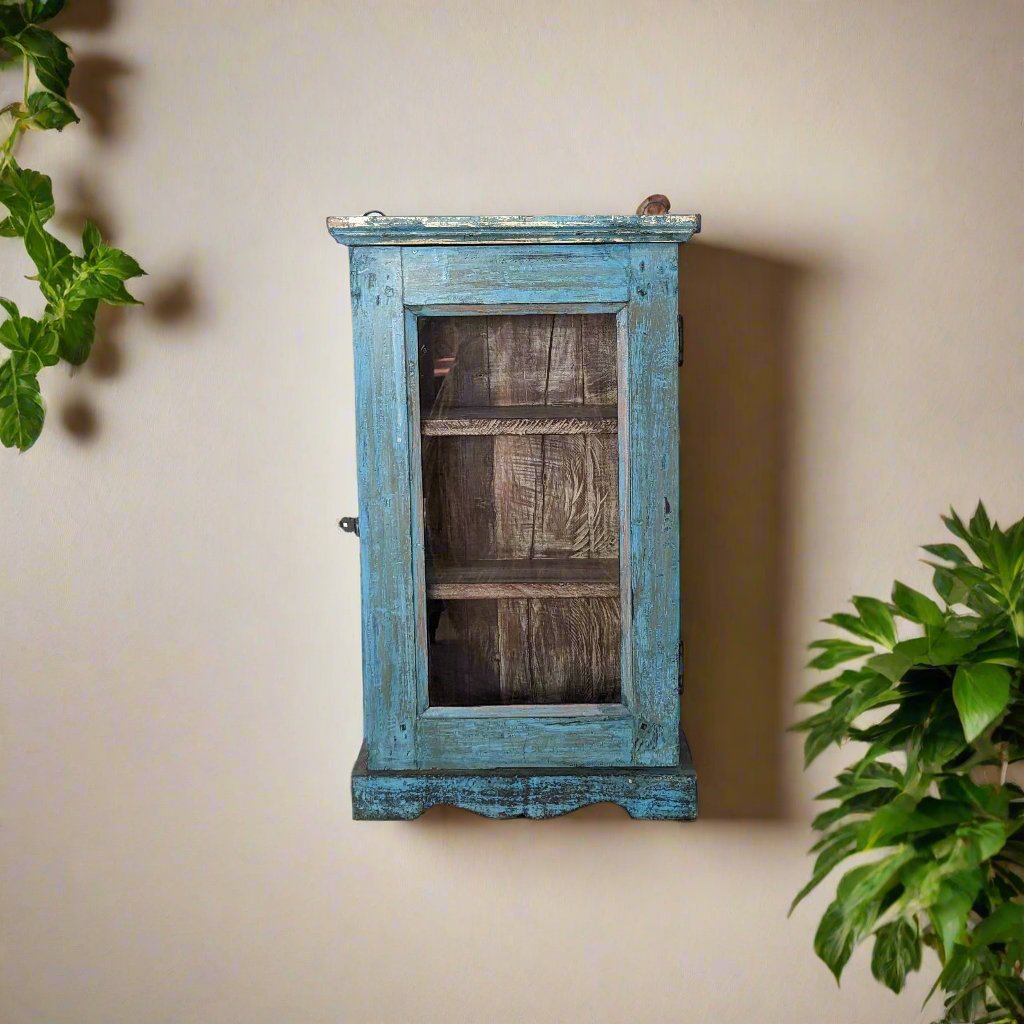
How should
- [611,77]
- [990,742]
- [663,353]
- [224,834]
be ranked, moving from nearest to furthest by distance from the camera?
1. [990,742]
2. [663,353]
3. [611,77]
4. [224,834]

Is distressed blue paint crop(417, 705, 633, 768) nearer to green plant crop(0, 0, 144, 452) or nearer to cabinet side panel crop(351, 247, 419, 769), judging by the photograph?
cabinet side panel crop(351, 247, 419, 769)

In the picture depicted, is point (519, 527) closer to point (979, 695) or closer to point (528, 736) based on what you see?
point (528, 736)

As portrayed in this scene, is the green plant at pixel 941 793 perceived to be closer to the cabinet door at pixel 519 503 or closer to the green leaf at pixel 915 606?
the green leaf at pixel 915 606

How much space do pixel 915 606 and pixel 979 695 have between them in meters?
0.16

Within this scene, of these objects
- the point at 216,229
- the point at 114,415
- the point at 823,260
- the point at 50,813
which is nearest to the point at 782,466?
the point at 823,260

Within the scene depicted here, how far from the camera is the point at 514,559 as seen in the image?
1.37 m

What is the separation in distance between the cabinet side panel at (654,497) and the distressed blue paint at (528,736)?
0.12 feet

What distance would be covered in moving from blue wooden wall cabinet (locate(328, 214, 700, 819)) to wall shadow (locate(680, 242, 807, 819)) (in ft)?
0.93

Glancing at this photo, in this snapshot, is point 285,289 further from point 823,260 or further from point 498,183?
point 823,260

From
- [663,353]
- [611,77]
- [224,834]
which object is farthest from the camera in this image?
[224,834]

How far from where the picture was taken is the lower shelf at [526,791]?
1365 mm

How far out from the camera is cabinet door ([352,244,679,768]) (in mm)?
1318

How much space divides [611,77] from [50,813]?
5.11ft

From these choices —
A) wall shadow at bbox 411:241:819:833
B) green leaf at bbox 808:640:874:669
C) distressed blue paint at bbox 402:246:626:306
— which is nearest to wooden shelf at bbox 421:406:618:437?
distressed blue paint at bbox 402:246:626:306
